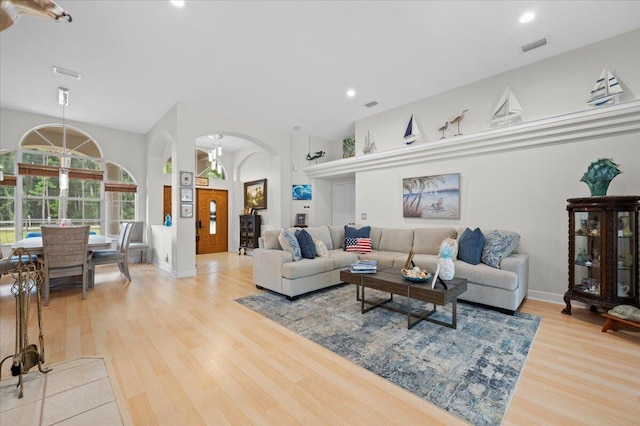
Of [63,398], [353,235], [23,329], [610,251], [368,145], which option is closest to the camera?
[63,398]

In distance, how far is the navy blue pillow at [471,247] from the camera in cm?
357

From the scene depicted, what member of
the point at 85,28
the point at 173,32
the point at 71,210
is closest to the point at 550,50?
the point at 173,32

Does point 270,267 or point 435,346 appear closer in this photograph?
point 435,346

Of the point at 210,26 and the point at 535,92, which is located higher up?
the point at 210,26

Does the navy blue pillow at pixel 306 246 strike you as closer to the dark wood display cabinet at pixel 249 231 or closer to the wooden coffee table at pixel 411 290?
the wooden coffee table at pixel 411 290

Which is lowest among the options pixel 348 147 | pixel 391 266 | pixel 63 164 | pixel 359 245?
pixel 391 266

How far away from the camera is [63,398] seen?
5.70ft

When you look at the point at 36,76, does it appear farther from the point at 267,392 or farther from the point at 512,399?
the point at 512,399

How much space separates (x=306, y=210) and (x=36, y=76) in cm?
523

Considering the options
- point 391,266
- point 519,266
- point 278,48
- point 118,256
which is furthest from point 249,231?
point 519,266

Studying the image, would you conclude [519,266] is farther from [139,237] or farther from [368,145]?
[139,237]

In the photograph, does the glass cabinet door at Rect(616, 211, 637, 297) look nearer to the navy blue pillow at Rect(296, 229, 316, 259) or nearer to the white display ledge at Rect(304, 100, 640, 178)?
the white display ledge at Rect(304, 100, 640, 178)

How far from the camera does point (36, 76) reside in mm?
3955

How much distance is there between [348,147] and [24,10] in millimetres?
6000
